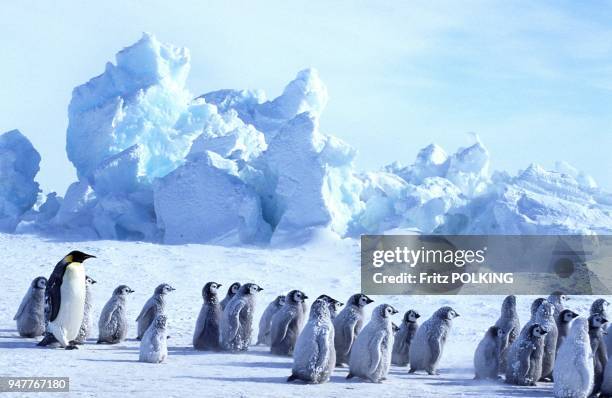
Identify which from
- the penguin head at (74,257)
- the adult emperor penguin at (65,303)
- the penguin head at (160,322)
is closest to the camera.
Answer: the penguin head at (160,322)

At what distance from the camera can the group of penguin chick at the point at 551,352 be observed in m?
6.01

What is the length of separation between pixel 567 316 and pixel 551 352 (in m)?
0.55

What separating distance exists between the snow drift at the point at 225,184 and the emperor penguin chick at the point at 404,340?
9.52m

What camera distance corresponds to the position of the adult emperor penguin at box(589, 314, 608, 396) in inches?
255

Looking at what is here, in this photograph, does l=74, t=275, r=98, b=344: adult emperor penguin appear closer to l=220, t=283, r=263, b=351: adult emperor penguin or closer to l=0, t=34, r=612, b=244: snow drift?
l=220, t=283, r=263, b=351: adult emperor penguin

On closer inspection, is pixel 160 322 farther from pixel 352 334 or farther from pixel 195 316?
pixel 195 316

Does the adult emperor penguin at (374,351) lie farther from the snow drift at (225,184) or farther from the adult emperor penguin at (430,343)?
the snow drift at (225,184)

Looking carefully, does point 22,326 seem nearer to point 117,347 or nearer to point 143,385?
point 117,347

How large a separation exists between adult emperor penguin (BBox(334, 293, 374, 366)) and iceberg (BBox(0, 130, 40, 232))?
13984mm

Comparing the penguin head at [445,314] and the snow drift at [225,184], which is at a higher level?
the snow drift at [225,184]

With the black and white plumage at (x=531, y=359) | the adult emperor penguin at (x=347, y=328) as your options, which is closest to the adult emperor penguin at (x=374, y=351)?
the adult emperor penguin at (x=347, y=328)

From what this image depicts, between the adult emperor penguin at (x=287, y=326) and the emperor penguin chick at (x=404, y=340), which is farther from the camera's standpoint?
the emperor penguin chick at (x=404, y=340)

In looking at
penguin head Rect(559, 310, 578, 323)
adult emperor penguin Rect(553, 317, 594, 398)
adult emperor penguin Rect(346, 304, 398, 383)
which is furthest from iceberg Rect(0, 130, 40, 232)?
adult emperor penguin Rect(553, 317, 594, 398)

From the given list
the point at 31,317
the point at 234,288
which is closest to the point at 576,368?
the point at 234,288
